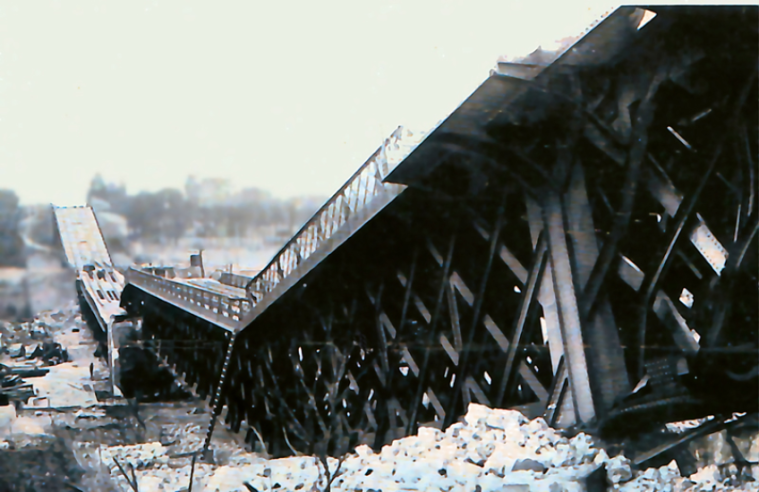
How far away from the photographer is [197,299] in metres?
3.62

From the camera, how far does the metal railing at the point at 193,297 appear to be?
11.3 ft

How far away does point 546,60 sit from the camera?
242 cm

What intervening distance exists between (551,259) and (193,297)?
6.76ft

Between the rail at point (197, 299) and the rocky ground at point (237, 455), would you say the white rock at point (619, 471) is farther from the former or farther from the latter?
the rail at point (197, 299)

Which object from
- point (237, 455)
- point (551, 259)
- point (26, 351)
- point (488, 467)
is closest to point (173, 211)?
point (26, 351)

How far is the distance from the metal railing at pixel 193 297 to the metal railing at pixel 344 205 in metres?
0.21

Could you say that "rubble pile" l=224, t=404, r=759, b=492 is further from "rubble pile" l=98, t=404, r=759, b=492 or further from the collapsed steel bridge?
the collapsed steel bridge

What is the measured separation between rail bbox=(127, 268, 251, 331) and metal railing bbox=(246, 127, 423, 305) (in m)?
0.22

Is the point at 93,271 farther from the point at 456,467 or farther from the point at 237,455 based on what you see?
the point at 456,467

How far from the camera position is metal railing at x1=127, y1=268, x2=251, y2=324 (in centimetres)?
344

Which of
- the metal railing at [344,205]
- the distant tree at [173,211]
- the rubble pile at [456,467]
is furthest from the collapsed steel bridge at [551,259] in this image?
the distant tree at [173,211]

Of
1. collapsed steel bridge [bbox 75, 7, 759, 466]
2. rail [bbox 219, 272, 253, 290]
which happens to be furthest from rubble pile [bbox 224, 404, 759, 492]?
rail [bbox 219, 272, 253, 290]

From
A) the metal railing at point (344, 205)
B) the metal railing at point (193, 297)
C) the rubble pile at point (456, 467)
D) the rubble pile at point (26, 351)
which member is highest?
the metal railing at point (344, 205)

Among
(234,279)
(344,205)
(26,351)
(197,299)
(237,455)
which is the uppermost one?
(344,205)
